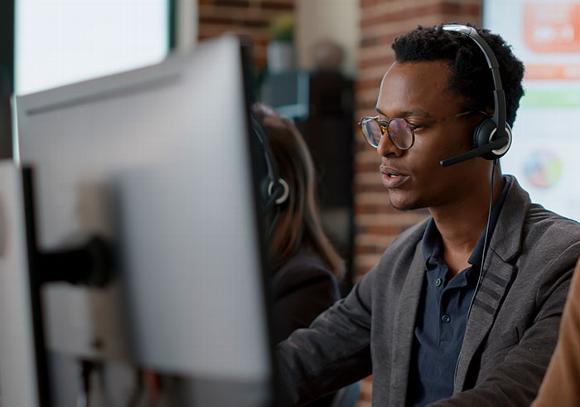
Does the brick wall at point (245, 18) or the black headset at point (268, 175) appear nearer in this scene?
the black headset at point (268, 175)

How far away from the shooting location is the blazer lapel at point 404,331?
163cm

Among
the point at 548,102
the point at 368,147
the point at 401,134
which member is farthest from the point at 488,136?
the point at 368,147

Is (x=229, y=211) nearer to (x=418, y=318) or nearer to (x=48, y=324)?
(x=48, y=324)

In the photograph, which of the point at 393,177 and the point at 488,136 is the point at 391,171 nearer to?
the point at 393,177

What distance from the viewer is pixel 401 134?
1.61 meters

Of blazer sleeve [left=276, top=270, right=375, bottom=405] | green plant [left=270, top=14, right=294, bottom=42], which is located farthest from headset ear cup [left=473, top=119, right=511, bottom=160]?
green plant [left=270, top=14, right=294, bottom=42]

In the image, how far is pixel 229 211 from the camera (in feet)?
3.03

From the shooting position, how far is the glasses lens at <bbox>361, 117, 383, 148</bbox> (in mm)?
1637

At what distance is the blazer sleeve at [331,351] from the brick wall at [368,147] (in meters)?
2.19

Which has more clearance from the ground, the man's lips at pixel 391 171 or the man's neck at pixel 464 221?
the man's lips at pixel 391 171

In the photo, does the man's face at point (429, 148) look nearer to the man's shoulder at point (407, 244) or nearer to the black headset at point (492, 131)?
the black headset at point (492, 131)

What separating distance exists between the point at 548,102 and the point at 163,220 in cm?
284

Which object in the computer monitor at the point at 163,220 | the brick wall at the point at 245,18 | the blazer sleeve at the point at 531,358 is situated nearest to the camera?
the computer monitor at the point at 163,220

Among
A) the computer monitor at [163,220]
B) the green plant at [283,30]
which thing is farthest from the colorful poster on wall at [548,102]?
the computer monitor at [163,220]
